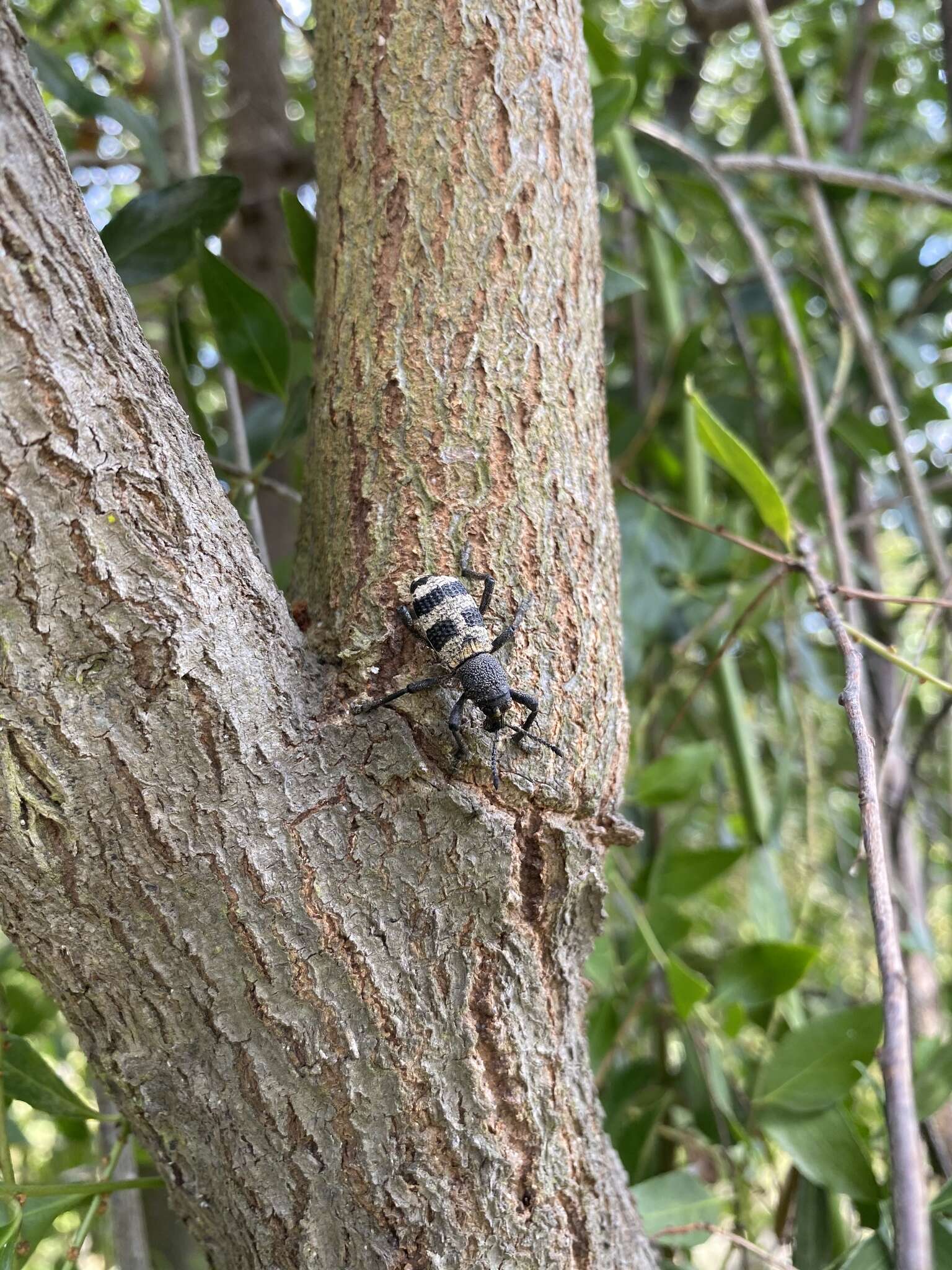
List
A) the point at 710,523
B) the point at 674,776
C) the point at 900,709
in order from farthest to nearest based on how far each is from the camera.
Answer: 1. the point at 710,523
2. the point at 674,776
3. the point at 900,709

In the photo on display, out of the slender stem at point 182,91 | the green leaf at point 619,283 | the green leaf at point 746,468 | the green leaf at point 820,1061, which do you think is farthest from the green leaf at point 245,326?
the green leaf at point 820,1061

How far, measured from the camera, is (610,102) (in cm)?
165

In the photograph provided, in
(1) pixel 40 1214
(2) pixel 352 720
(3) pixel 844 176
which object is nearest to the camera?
(2) pixel 352 720

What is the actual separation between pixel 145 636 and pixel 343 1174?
572mm

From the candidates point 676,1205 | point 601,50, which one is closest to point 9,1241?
→ point 676,1205

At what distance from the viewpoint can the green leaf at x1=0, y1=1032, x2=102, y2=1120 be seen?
119 cm

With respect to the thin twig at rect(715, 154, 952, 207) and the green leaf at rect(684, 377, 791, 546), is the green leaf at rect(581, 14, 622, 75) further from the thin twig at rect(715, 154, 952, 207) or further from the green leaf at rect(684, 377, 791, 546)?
the green leaf at rect(684, 377, 791, 546)

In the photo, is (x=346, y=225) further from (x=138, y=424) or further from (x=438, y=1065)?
(x=438, y=1065)

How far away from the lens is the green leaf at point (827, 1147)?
53.2 inches

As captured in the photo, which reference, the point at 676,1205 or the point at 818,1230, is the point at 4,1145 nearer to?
the point at 676,1205

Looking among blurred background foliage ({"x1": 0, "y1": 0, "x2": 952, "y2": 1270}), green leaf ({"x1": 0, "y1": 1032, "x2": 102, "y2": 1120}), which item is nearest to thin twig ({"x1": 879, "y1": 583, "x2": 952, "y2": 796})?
blurred background foliage ({"x1": 0, "y1": 0, "x2": 952, "y2": 1270})

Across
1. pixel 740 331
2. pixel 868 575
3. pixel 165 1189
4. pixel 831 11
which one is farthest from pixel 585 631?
pixel 831 11

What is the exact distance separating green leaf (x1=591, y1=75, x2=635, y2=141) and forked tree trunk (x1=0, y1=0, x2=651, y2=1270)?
0.49 m

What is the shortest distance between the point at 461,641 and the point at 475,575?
0.07 metres
